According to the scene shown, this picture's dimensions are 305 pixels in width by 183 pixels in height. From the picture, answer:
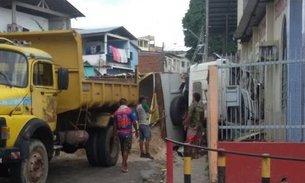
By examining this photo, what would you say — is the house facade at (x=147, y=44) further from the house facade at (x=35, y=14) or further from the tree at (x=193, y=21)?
the house facade at (x=35, y=14)

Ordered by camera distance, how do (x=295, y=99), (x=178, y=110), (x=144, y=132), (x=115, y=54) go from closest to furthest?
(x=295, y=99) → (x=144, y=132) → (x=178, y=110) → (x=115, y=54)

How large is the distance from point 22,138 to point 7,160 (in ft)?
1.42

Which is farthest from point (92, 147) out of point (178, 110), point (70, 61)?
point (178, 110)

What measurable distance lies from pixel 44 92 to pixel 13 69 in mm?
820

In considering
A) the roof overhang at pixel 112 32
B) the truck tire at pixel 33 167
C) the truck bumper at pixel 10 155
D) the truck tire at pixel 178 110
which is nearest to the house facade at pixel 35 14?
the truck tire at pixel 178 110

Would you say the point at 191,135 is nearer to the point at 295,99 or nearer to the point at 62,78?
the point at 295,99

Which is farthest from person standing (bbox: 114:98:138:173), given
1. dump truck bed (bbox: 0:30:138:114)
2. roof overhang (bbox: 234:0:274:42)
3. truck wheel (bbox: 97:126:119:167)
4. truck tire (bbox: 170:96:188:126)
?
roof overhang (bbox: 234:0:274:42)

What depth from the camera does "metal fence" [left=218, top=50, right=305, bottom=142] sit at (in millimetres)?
7836

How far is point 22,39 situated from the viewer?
10.0 meters

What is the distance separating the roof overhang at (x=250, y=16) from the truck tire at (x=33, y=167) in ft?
24.9

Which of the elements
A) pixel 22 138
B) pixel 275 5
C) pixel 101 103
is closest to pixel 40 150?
pixel 22 138

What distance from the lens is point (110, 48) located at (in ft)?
142

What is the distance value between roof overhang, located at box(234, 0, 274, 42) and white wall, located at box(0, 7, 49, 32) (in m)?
12.0

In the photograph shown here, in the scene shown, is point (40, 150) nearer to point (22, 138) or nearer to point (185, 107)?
point (22, 138)
